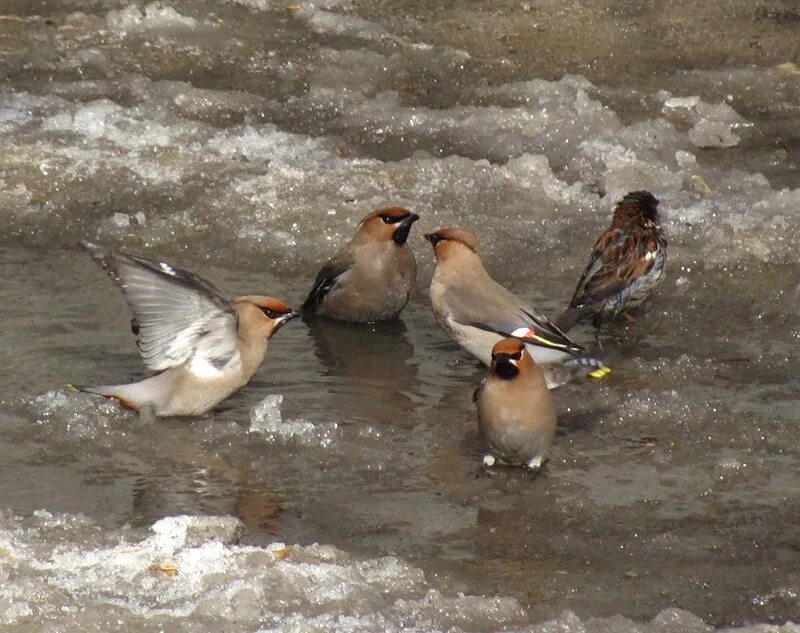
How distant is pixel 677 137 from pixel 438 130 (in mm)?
1596

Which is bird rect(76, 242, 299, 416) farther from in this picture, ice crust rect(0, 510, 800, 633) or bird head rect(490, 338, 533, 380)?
ice crust rect(0, 510, 800, 633)

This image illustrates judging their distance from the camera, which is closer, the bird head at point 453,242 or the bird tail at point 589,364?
the bird tail at point 589,364

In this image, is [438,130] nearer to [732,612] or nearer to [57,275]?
[57,275]

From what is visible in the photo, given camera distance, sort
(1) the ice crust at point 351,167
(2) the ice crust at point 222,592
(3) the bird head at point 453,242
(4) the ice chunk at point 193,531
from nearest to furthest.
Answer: (2) the ice crust at point 222,592, (4) the ice chunk at point 193,531, (3) the bird head at point 453,242, (1) the ice crust at point 351,167

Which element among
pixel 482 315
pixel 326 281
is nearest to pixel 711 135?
pixel 326 281

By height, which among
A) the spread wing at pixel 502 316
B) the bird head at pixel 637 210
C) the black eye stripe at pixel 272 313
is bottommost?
the spread wing at pixel 502 316

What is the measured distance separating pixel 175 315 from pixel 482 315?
5.18ft

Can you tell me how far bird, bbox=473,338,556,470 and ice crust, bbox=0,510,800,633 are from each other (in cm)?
112

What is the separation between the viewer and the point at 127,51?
11.9 m

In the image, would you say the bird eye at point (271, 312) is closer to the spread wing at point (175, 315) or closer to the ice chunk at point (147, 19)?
the spread wing at point (175, 315)

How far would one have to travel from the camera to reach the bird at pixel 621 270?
8203mm

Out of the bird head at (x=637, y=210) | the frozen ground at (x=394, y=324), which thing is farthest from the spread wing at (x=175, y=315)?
the bird head at (x=637, y=210)

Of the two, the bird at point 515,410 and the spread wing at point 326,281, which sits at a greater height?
the bird at point 515,410

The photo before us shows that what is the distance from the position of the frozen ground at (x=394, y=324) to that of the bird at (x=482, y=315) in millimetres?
179
